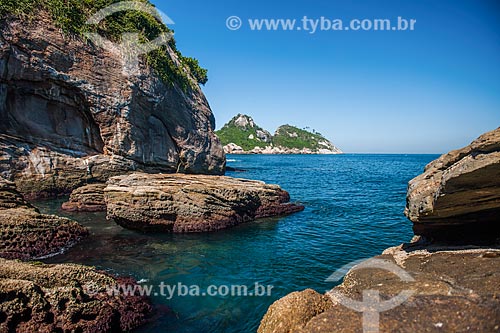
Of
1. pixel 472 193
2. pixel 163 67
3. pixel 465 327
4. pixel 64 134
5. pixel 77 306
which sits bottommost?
pixel 77 306

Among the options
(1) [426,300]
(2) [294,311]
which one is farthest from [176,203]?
(1) [426,300]

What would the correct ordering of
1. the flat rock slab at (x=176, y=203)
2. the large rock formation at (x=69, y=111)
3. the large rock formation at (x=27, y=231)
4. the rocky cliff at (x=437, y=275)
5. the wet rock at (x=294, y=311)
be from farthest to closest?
1. the large rock formation at (x=69, y=111)
2. the flat rock slab at (x=176, y=203)
3. the large rock formation at (x=27, y=231)
4. the wet rock at (x=294, y=311)
5. the rocky cliff at (x=437, y=275)

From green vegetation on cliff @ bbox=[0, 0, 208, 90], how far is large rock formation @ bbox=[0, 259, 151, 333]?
2408 cm

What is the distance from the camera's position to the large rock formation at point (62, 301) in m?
5.96

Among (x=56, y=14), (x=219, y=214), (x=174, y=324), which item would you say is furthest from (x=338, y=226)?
(x=56, y=14)

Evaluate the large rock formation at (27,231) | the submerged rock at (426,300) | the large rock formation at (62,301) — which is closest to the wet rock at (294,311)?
the submerged rock at (426,300)

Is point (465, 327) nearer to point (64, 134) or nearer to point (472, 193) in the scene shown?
point (472, 193)

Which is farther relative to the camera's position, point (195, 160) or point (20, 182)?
point (195, 160)

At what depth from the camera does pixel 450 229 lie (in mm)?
8508

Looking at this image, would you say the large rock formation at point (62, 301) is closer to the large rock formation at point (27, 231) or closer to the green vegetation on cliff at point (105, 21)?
the large rock formation at point (27, 231)

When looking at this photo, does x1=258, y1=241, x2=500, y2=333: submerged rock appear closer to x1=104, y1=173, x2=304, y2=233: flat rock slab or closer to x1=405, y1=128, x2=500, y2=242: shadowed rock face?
x1=405, y1=128, x2=500, y2=242: shadowed rock face

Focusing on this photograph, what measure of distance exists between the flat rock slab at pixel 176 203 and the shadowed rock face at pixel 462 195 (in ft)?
34.8

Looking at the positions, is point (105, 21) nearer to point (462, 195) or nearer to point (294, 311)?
point (294, 311)

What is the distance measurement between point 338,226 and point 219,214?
7.56m
